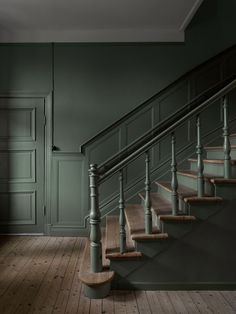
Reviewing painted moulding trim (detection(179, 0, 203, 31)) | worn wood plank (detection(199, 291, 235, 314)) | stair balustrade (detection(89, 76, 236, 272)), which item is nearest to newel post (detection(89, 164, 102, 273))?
stair balustrade (detection(89, 76, 236, 272))

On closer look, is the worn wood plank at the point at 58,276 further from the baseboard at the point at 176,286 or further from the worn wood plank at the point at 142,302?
the worn wood plank at the point at 142,302

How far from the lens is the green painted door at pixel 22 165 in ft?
14.8

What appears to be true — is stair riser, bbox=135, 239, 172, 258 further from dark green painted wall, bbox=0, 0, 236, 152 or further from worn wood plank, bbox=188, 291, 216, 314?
dark green painted wall, bbox=0, 0, 236, 152

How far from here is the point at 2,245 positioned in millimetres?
4051

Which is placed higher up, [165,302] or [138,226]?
[138,226]

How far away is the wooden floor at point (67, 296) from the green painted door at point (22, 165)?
3.57 ft

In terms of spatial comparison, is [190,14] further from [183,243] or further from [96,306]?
[96,306]

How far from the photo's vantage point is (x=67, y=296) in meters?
2.66

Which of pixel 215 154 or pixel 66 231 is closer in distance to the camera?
pixel 215 154

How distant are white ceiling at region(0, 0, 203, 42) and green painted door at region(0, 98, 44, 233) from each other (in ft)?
3.15

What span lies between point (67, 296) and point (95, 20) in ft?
10.9

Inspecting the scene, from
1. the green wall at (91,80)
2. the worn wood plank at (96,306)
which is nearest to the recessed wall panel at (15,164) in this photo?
the green wall at (91,80)

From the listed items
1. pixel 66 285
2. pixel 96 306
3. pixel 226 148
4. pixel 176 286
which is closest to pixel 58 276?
pixel 66 285

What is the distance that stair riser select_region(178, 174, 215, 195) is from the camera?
9.34ft
